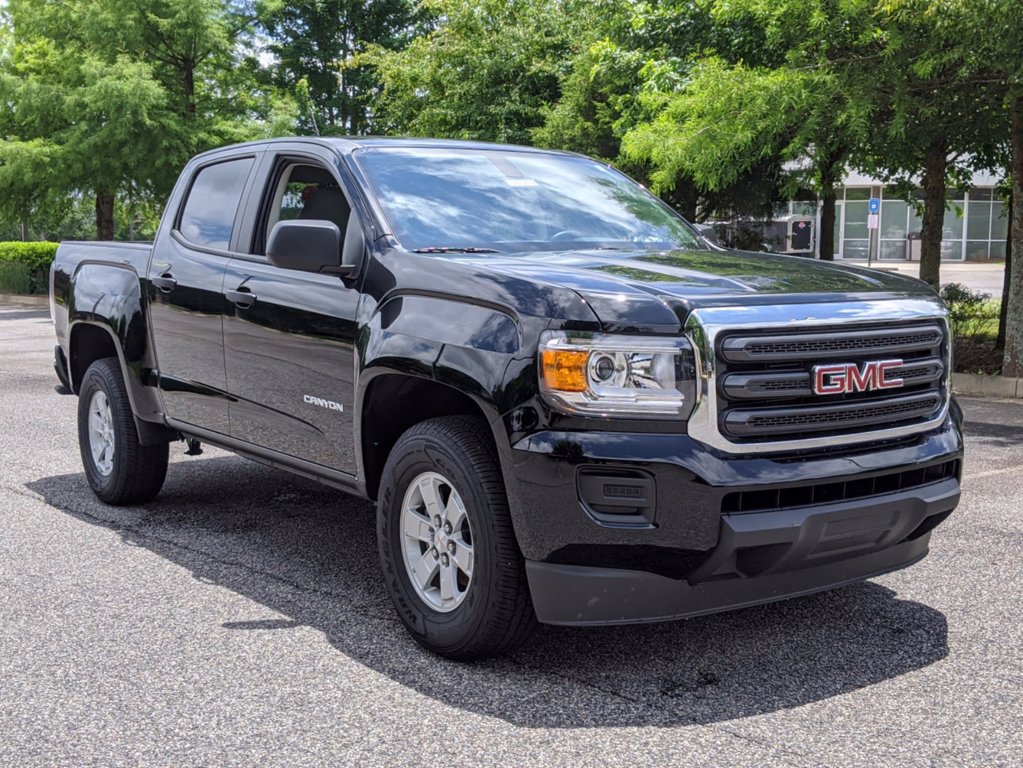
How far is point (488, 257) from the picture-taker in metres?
4.64

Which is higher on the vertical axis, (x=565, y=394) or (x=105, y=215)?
(x=105, y=215)

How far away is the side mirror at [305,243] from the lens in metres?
4.68

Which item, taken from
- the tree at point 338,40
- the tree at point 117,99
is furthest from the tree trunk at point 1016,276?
the tree at point 338,40

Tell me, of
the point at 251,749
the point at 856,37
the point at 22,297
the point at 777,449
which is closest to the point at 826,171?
the point at 856,37

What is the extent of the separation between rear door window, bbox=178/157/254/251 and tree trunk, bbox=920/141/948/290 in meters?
10.8

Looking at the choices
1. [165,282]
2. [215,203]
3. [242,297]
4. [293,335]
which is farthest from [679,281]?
[165,282]

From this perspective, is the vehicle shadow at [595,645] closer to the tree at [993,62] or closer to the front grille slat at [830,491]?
the front grille slat at [830,491]

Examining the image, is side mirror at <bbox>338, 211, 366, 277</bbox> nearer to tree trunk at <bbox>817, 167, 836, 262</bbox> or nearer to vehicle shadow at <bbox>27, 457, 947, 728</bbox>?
vehicle shadow at <bbox>27, 457, 947, 728</bbox>

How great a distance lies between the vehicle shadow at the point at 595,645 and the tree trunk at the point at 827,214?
11218 mm

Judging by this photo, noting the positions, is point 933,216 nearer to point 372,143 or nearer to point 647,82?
point 647,82

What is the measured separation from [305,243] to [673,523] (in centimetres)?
187

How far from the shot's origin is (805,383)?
13.0 ft

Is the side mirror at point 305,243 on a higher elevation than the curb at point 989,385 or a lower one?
higher

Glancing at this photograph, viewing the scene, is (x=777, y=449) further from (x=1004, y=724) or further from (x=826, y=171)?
(x=826, y=171)
